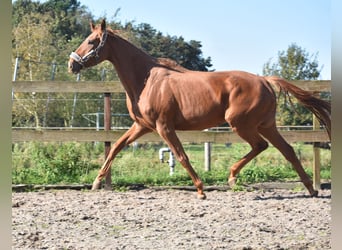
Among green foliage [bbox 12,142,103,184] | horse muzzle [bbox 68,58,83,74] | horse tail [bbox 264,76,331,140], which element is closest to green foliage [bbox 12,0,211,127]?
green foliage [bbox 12,142,103,184]

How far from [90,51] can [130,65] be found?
1.17 feet

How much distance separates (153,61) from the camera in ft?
12.3

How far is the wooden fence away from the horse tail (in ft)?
1.93

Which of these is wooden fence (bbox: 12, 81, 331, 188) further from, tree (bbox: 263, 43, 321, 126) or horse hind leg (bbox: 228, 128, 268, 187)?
horse hind leg (bbox: 228, 128, 268, 187)

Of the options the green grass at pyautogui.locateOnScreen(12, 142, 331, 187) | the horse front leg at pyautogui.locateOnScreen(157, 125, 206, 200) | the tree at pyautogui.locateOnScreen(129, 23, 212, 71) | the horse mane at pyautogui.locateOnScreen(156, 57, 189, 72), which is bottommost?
the green grass at pyautogui.locateOnScreen(12, 142, 331, 187)

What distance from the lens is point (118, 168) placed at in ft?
16.4

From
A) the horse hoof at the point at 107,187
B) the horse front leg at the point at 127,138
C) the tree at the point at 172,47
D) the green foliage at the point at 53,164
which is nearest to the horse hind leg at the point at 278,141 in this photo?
the tree at the point at 172,47

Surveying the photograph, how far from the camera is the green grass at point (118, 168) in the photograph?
4.73 m

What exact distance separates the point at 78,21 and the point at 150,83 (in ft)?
5.08

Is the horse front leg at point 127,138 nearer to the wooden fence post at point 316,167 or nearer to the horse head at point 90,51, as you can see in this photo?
the horse head at point 90,51

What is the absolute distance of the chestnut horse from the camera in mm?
3598

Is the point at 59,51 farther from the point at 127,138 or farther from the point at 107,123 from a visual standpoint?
→ the point at 127,138

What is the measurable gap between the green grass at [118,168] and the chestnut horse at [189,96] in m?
1.07

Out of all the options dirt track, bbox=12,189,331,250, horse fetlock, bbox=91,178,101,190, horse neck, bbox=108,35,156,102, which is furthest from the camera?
horse fetlock, bbox=91,178,101,190
